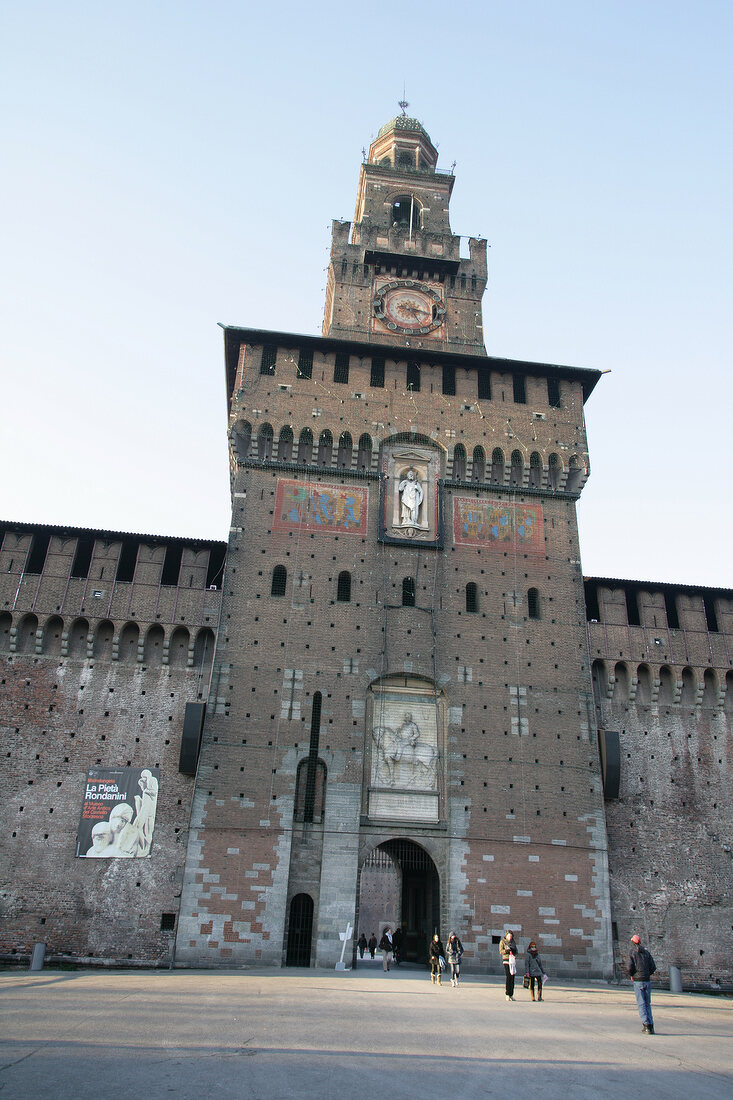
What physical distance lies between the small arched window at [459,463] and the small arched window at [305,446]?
15.9ft

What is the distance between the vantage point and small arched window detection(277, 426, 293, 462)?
2636cm

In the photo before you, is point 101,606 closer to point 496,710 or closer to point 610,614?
point 496,710

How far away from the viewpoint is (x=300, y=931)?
21266 mm

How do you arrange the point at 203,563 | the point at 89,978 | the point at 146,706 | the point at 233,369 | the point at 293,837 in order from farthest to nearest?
the point at 233,369
the point at 203,563
the point at 146,706
the point at 293,837
the point at 89,978

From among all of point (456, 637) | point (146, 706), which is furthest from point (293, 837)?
point (456, 637)

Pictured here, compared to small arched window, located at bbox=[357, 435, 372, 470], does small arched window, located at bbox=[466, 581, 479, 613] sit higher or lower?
lower

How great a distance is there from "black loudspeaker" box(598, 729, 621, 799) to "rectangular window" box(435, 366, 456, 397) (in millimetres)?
12520

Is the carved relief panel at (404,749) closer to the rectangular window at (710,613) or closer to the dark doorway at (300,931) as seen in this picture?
the dark doorway at (300,931)

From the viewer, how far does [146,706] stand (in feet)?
77.2

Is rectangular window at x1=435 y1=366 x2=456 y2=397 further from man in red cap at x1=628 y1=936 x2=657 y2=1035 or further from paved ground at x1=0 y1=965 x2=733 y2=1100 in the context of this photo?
man in red cap at x1=628 y1=936 x2=657 y2=1035

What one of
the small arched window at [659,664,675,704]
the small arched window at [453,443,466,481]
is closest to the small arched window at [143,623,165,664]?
the small arched window at [453,443,466,481]

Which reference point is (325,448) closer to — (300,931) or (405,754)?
(405,754)

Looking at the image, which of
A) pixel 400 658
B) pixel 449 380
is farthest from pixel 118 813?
pixel 449 380

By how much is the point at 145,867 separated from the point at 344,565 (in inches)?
402
